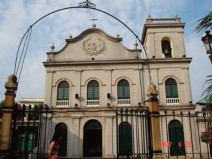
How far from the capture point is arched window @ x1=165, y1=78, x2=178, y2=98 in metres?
21.2

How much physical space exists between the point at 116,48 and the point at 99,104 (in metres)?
5.14

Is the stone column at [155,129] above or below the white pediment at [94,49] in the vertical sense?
below

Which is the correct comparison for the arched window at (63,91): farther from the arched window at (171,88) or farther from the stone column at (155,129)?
the stone column at (155,129)

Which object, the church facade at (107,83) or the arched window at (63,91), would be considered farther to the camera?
the arched window at (63,91)

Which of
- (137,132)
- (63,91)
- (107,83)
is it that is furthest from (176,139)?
(63,91)

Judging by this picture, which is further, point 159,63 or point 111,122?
point 159,63

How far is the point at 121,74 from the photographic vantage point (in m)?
21.8

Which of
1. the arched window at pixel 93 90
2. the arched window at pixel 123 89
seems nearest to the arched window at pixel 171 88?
the arched window at pixel 123 89

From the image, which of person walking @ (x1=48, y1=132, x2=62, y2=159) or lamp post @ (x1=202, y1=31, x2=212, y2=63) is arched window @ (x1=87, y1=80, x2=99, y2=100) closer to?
person walking @ (x1=48, y1=132, x2=62, y2=159)

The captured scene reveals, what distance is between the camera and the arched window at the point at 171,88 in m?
21.2

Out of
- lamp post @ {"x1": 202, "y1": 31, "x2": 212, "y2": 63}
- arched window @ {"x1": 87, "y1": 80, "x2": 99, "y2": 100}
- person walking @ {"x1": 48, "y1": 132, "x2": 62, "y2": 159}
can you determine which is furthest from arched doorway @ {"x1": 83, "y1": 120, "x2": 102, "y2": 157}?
lamp post @ {"x1": 202, "y1": 31, "x2": 212, "y2": 63}

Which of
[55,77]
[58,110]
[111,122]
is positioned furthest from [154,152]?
[55,77]

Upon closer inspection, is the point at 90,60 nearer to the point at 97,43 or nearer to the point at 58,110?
the point at 97,43

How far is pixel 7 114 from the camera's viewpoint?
27.4 ft
